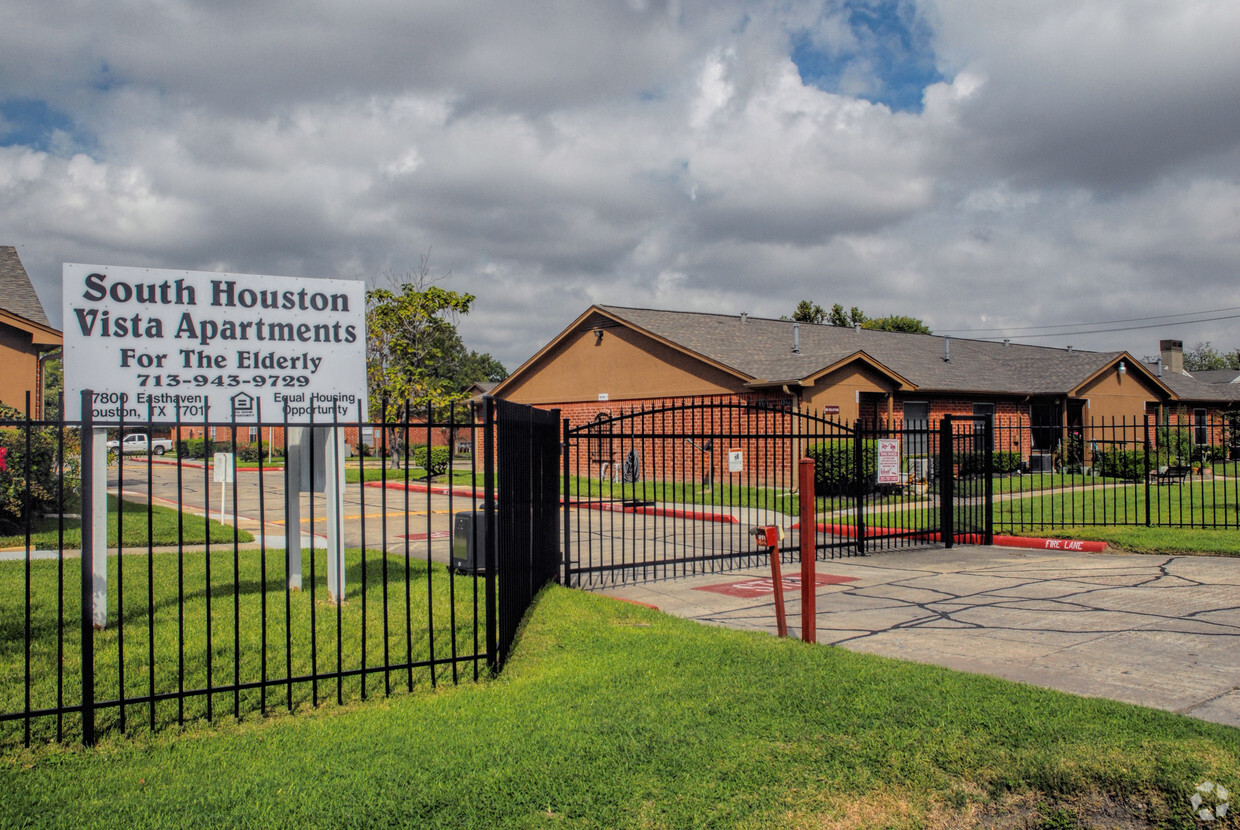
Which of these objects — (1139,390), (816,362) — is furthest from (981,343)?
(816,362)

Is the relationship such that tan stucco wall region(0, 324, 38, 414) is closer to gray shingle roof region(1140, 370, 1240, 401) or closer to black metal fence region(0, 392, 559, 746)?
black metal fence region(0, 392, 559, 746)

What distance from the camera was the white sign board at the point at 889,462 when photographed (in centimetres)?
1296

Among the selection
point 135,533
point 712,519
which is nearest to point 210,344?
point 712,519

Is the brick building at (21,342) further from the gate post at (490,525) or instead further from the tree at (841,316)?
the tree at (841,316)

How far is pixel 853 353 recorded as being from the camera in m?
23.8

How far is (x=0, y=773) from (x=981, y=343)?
135ft

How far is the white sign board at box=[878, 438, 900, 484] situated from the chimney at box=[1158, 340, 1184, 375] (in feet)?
139

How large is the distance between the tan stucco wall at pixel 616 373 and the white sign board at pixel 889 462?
11402 mm

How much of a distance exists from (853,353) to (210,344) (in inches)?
750

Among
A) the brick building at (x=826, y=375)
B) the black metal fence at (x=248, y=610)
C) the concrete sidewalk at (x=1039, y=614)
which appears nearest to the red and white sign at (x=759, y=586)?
the concrete sidewalk at (x=1039, y=614)

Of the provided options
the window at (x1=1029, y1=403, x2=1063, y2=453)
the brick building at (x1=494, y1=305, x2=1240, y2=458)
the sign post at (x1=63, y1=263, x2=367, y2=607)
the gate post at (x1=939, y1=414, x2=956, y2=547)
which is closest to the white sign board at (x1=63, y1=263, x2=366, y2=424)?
the sign post at (x1=63, y1=263, x2=367, y2=607)

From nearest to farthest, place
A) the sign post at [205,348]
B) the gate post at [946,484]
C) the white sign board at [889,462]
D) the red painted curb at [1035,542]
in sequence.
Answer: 1. the sign post at [205,348]
2. the white sign board at [889,462]
3. the red painted curb at [1035,542]
4. the gate post at [946,484]

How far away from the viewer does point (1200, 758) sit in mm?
4340

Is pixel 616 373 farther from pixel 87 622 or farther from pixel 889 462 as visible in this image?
pixel 87 622
